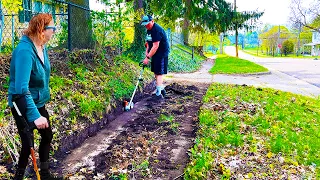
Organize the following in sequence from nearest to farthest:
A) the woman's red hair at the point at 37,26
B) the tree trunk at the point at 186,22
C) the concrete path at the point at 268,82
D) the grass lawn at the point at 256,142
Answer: the woman's red hair at the point at 37,26, the grass lawn at the point at 256,142, the concrete path at the point at 268,82, the tree trunk at the point at 186,22

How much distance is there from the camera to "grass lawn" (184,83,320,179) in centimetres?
348

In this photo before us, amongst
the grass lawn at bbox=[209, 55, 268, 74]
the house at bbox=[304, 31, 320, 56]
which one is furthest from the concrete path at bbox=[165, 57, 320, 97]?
the house at bbox=[304, 31, 320, 56]

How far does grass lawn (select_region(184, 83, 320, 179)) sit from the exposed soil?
25 centimetres

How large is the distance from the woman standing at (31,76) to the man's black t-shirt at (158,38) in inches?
182

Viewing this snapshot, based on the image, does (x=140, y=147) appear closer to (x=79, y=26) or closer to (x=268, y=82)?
(x=79, y=26)

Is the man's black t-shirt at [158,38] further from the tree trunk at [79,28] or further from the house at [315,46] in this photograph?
the house at [315,46]

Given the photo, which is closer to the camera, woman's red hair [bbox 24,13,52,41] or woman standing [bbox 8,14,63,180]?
woman standing [bbox 8,14,63,180]

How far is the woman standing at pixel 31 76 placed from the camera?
273 cm

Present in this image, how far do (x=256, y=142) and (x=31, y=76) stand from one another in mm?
2924

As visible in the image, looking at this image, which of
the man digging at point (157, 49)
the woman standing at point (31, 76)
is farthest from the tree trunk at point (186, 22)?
the woman standing at point (31, 76)

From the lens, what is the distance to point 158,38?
756cm

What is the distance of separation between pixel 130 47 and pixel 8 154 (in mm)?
9140

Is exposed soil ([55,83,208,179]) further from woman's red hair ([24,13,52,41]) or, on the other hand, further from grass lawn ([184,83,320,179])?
woman's red hair ([24,13,52,41])

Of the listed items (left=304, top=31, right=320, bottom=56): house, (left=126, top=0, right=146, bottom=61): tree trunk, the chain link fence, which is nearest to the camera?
the chain link fence
